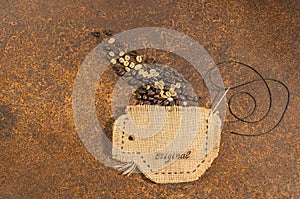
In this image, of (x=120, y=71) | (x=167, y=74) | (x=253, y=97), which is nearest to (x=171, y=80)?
(x=167, y=74)

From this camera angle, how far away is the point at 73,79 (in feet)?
4.02

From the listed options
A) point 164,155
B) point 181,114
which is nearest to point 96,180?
point 164,155

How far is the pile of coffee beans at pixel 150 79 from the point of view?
121cm

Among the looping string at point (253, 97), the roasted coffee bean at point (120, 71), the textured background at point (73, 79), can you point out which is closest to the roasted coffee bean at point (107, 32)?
the textured background at point (73, 79)

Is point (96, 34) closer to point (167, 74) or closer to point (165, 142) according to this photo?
point (167, 74)

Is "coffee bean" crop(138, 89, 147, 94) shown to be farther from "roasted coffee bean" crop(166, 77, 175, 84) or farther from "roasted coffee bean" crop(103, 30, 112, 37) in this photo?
"roasted coffee bean" crop(103, 30, 112, 37)

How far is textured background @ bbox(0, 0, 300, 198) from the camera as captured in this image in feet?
3.83

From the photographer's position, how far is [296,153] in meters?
1.22

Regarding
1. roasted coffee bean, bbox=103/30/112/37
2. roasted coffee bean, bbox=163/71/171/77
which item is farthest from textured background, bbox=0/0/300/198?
roasted coffee bean, bbox=163/71/171/77

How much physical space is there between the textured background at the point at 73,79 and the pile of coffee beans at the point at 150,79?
0.09 m

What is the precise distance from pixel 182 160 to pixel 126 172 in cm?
17

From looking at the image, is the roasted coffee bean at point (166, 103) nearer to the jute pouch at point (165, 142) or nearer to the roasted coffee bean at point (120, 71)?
the jute pouch at point (165, 142)

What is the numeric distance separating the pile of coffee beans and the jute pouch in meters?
0.03

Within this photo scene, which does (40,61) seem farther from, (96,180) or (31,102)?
(96,180)
